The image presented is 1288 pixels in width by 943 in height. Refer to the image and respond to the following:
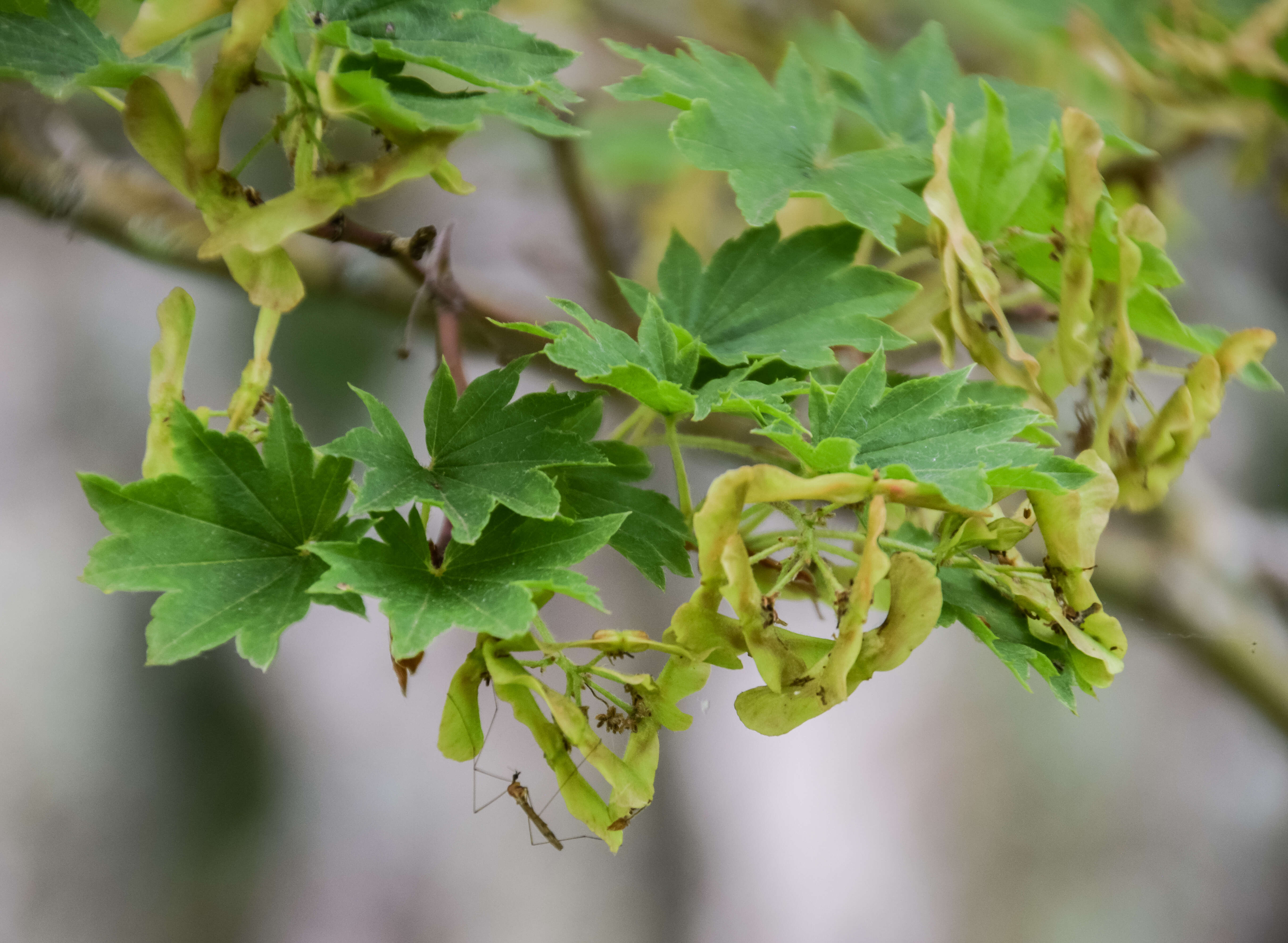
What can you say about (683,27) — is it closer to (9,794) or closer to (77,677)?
(77,677)

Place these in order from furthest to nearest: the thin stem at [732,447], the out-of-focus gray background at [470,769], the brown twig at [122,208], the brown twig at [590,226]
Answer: the out-of-focus gray background at [470,769] → the brown twig at [590,226] → the brown twig at [122,208] → the thin stem at [732,447]

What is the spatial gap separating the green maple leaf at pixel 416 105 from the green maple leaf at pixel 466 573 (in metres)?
0.17

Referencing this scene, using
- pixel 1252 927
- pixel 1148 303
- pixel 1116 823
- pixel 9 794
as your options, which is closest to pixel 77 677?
pixel 9 794

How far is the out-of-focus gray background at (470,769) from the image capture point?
1195mm

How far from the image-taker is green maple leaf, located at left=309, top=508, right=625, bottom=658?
1.04ft

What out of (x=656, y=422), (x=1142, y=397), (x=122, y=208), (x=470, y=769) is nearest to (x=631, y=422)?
(x=656, y=422)

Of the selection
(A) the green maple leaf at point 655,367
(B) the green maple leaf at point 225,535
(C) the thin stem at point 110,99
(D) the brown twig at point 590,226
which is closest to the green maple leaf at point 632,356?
(A) the green maple leaf at point 655,367

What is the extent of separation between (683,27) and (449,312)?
3.47ft

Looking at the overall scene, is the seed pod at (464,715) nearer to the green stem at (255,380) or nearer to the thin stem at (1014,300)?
the green stem at (255,380)

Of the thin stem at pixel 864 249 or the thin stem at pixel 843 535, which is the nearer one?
the thin stem at pixel 843 535

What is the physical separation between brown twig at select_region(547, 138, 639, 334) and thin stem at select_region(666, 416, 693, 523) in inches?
16.6

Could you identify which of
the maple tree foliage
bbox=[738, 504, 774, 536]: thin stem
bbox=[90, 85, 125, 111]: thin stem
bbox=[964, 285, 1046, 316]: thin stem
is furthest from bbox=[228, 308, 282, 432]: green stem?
bbox=[964, 285, 1046, 316]: thin stem

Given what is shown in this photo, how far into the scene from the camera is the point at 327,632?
1.38 metres

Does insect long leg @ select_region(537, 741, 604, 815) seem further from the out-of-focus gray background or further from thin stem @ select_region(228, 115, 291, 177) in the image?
the out-of-focus gray background
